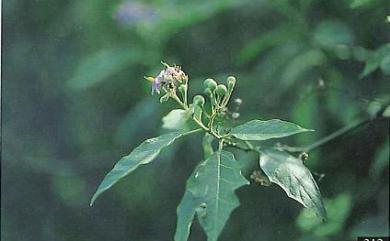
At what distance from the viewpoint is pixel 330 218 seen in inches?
51.1

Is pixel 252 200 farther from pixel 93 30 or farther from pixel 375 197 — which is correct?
pixel 93 30

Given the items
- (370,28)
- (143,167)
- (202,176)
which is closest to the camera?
(202,176)

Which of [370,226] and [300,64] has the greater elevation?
[300,64]

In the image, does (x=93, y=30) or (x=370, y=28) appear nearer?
(x=370, y=28)

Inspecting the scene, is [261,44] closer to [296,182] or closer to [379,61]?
[379,61]

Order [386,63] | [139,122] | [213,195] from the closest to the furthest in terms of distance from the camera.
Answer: [213,195]
[386,63]
[139,122]

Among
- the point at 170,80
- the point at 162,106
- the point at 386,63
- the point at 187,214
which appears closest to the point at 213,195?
the point at 187,214

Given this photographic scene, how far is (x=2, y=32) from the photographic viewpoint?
1.50 m

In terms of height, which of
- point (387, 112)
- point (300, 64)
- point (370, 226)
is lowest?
point (370, 226)

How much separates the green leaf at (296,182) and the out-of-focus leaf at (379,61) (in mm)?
300

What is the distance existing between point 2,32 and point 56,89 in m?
0.15

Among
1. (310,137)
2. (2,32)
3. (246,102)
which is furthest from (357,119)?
(2,32)

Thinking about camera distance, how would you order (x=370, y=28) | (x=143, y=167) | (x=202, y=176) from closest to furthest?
1. (x=202, y=176)
2. (x=370, y=28)
3. (x=143, y=167)

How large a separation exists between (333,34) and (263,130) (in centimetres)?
44
